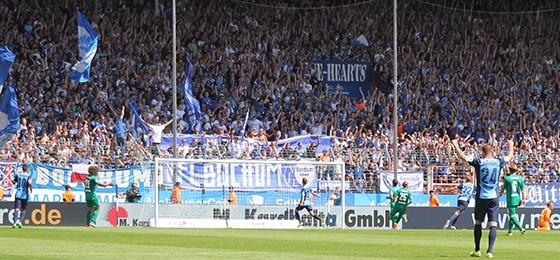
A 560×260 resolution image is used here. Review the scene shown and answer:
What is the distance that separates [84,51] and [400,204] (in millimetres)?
12687

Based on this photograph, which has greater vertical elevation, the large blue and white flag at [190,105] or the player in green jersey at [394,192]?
the large blue and white flag at [190,105]

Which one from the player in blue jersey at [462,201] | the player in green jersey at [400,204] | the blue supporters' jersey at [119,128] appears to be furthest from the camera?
the blue supporters' jersey at [119,128]

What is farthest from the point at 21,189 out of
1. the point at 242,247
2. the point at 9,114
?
the point at 242,247

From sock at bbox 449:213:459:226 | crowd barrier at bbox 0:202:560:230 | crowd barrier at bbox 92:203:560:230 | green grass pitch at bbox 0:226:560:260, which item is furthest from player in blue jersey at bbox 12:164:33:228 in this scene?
sock at bbox 449:213:459:226

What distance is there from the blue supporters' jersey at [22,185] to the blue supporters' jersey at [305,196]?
31.3 ft

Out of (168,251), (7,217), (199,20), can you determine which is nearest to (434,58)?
(199,20)

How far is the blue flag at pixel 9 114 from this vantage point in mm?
41812

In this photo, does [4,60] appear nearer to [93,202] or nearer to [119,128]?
[119,128]

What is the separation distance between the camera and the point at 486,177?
21.6 metres

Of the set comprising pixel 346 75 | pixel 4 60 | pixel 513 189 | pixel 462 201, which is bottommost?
pixel 462 201

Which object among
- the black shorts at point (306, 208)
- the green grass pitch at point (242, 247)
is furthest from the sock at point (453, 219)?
the green grass pitch at point (242, 247)

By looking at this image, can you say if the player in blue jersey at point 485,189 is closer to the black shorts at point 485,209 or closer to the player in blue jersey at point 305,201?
the black shorts at point 485,209

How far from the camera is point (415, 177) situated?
159ft

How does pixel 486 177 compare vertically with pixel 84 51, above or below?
below
